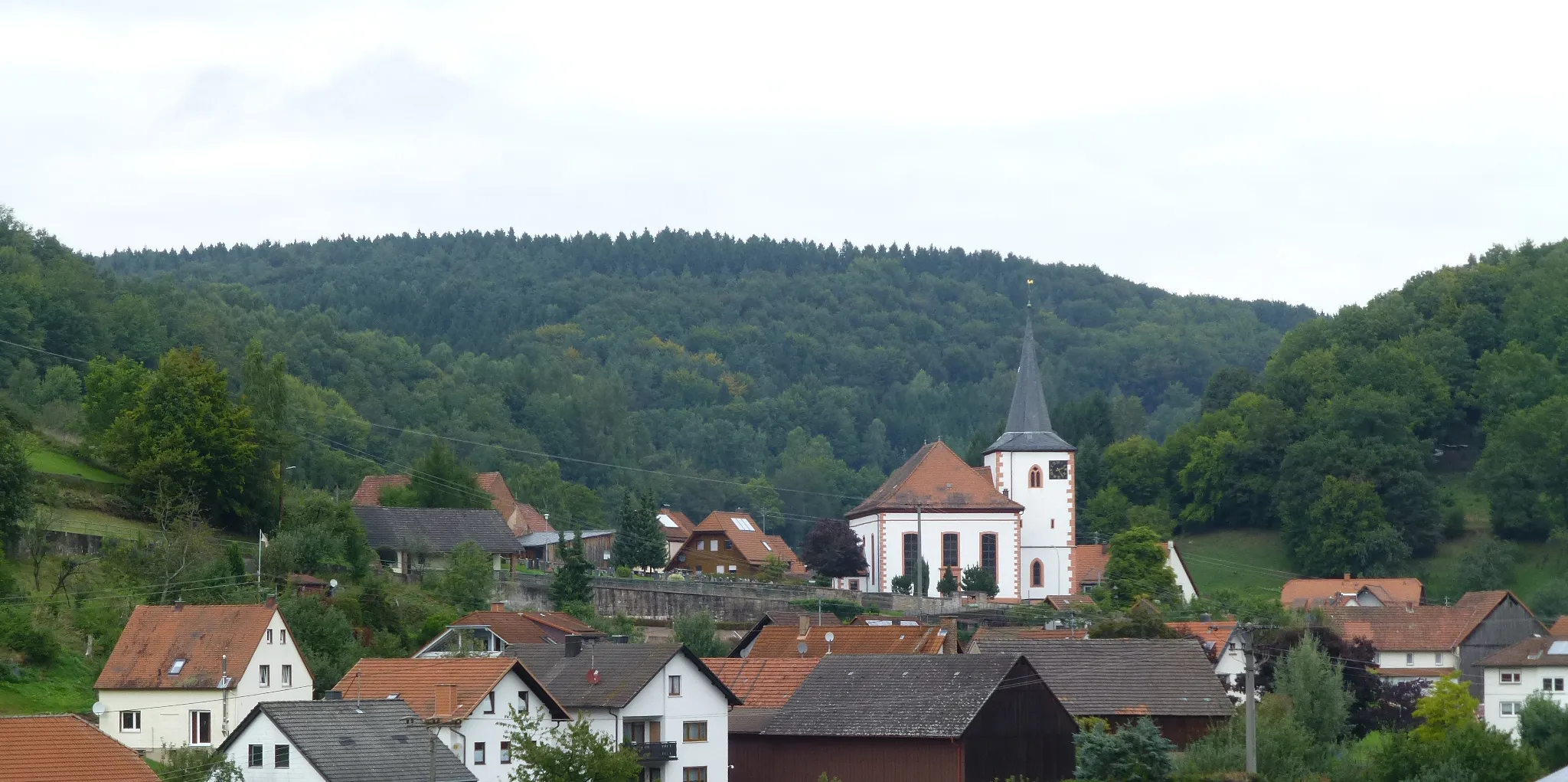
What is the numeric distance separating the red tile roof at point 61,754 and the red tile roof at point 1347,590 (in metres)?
65.2

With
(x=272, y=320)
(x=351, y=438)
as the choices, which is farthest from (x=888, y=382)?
(x=351, y=438)

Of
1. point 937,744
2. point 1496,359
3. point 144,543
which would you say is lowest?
point 937,744

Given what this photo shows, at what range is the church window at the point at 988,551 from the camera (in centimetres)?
9000

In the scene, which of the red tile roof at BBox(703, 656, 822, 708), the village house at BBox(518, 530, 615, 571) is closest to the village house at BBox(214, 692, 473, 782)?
the red tile roof at BBox(703, 656, 822, 708)

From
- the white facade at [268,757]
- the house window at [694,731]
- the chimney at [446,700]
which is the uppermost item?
the chimney at [446,700]

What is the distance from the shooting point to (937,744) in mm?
49969

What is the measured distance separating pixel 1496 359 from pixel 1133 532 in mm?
39687

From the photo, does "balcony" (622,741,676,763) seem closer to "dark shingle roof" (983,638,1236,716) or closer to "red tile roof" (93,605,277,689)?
"dark shingle roof" (983,638,1236,716)

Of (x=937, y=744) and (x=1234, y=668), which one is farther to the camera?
(x=1234, y=668)

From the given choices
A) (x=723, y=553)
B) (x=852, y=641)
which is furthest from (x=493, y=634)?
(x=723, y=553)

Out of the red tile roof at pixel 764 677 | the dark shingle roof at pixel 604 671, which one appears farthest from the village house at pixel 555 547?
the dark shingle roof at pixel 604 671

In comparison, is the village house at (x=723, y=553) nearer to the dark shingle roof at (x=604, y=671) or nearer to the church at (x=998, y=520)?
the church at (x=998, y=520)

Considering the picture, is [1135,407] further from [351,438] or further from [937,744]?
[937,744]

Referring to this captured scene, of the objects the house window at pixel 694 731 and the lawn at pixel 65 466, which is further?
the lawn at pixel 65 466
